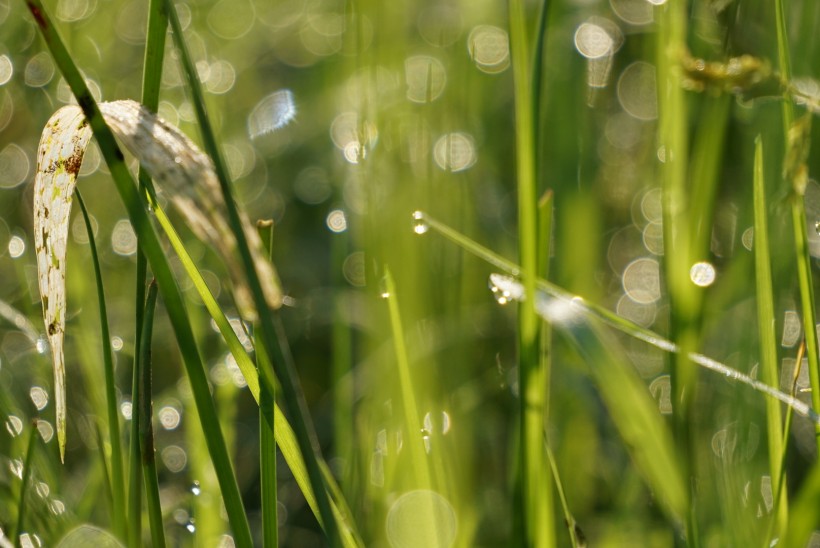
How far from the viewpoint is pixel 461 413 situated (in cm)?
106

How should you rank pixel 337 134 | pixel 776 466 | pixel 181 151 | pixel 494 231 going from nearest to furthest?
1. pixel 181 151
2. pixel 776 466
3. pixel 494 231
4. pixel 337 134

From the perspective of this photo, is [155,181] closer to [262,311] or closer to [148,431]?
[262,311]

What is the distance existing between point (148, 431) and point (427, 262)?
0.61 m

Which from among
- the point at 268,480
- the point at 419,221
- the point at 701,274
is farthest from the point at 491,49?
the point at 268,480

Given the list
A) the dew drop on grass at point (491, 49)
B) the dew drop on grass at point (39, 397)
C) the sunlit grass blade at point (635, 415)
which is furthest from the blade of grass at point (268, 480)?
the dew drop on grass at point (491, 49)

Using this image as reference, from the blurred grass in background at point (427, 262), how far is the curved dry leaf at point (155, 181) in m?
0.16

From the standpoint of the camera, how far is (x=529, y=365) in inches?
22.8

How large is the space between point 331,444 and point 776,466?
75 cm

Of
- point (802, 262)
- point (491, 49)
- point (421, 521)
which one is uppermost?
point (491, 49)

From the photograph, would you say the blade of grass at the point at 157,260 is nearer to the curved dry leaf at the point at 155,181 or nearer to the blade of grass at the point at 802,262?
the curved dry leaf at the point at 155,181

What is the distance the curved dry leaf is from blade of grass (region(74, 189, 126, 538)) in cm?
2

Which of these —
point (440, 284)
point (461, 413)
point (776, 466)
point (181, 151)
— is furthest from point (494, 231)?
point (181, 151)

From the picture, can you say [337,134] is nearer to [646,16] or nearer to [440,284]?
[646,16]

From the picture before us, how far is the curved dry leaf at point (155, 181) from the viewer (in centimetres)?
44
